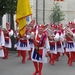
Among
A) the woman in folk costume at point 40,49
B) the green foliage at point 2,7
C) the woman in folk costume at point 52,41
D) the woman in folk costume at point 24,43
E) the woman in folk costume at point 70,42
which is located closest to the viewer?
the woman in folk costume at point 40,49

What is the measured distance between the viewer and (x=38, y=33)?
1045cm

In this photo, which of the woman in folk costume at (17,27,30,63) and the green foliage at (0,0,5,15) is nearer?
the woman in folk costume at (17,27,30,63)

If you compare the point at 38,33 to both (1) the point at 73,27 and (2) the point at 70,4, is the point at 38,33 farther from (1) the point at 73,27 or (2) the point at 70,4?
(2) the point at 70,4

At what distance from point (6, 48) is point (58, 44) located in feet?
11.0

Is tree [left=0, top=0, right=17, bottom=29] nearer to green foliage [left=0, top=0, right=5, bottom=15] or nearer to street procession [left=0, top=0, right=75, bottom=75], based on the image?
green foliage [left=0, top=0, right=5, bottom=15]

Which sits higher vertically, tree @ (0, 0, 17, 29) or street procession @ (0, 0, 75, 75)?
tree @ (0, 0, 17, 29)

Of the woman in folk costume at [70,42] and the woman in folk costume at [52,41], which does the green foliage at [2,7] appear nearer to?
the woman in folk costume at [52,41]

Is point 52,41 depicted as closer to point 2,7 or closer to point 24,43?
point 24,43

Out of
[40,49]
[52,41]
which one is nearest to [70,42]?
[52,41]

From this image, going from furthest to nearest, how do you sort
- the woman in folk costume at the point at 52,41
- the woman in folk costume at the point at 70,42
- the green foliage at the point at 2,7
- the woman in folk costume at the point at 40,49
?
1. the green foliage at the point at 2,7
2. the woman in folk costume at the point at 52,41
3. the woman in folk costume at the point at 70,42
4. the woman in folk costume at the point at 40,49

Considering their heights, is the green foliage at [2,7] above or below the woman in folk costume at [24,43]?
above

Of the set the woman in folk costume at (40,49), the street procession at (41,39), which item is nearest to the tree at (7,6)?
the street procession at (41,39)

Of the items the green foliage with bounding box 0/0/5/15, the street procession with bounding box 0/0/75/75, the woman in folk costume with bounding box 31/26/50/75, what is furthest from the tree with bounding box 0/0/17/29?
the woman in folk costume with bounding box 31/26/50/75

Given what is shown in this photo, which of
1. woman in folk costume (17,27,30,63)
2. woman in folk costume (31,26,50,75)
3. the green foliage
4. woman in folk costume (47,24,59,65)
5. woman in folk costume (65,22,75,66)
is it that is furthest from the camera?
the green foliage
